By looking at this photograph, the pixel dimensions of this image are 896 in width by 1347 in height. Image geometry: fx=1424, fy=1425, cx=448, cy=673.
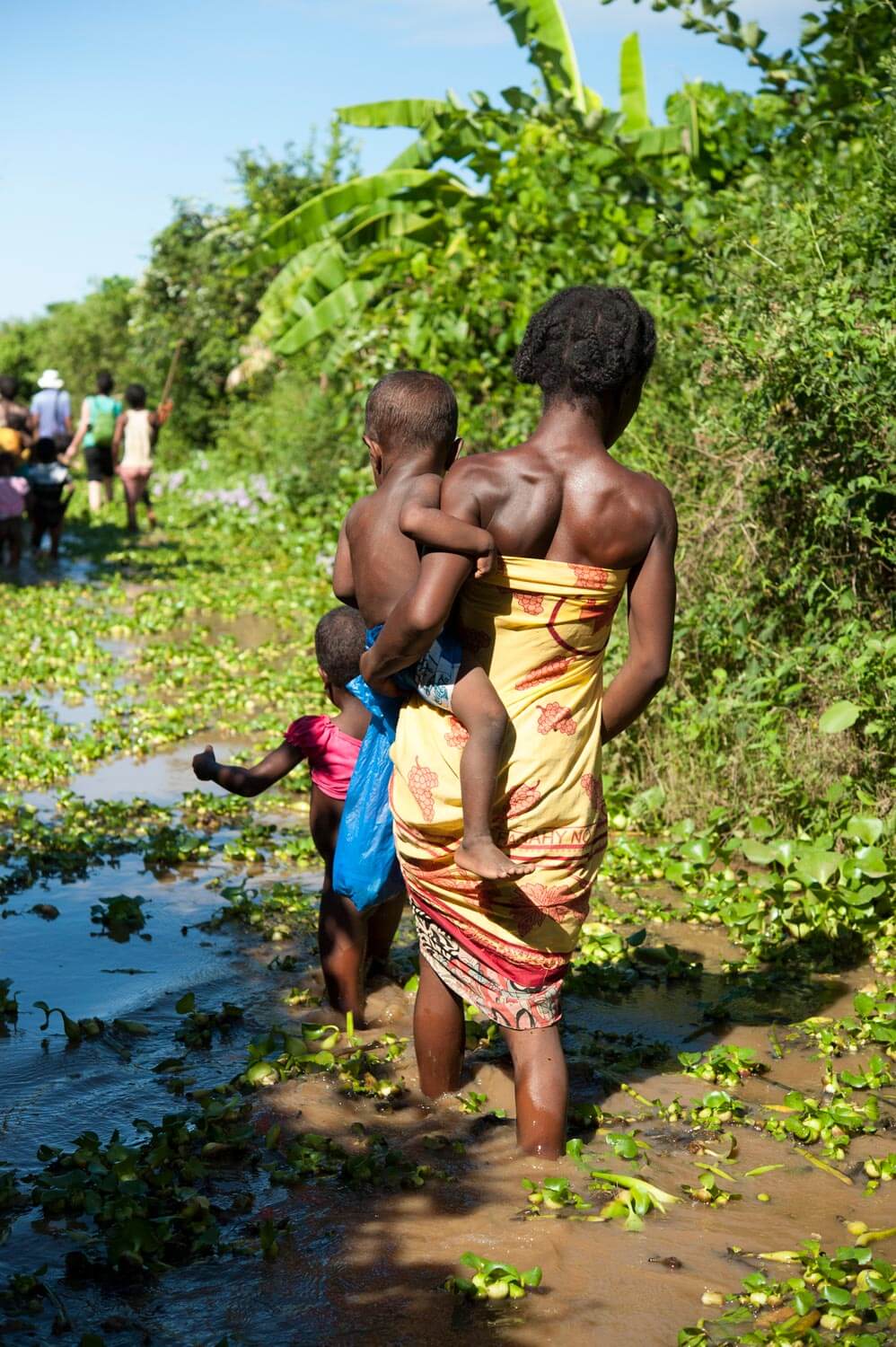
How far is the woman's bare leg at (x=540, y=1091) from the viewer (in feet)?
11.7

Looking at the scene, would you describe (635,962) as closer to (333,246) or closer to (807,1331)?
(807,1331)

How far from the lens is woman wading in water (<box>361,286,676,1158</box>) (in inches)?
136

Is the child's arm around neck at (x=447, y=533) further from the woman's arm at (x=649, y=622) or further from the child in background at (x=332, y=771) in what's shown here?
the child in background at (x=332, y=771)

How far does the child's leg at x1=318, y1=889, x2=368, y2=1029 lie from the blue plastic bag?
0.25 meters

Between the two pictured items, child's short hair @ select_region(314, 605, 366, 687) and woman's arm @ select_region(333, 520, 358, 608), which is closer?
woman's arm @ select_region(333, 520, 358, 608)

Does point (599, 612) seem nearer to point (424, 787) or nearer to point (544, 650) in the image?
point (544, 650)

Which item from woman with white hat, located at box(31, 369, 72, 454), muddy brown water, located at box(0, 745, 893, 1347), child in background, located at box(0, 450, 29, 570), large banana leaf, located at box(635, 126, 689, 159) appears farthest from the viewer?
woman with white hat, located at box(31, 369, 72, 454)

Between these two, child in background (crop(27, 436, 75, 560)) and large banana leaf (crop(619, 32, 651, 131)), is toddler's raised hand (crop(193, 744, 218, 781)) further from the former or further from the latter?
child in background (crop(27, 436, 75, 560))

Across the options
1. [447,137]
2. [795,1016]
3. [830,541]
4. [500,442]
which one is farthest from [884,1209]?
[447,137]

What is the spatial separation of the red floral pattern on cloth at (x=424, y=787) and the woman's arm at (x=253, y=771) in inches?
37.1

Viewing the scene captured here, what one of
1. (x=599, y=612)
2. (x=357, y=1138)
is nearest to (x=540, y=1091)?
(x=357, y=1138)

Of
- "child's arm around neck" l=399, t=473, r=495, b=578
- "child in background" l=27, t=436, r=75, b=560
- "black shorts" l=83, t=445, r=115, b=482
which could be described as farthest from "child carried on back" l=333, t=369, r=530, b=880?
"black shorts" l=83, t=445, r=115, b=482

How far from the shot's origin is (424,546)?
3498 millimetres

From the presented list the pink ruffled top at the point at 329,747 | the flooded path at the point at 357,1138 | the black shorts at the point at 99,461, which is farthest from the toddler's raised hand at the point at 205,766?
the black shorts at the point at 99,461
